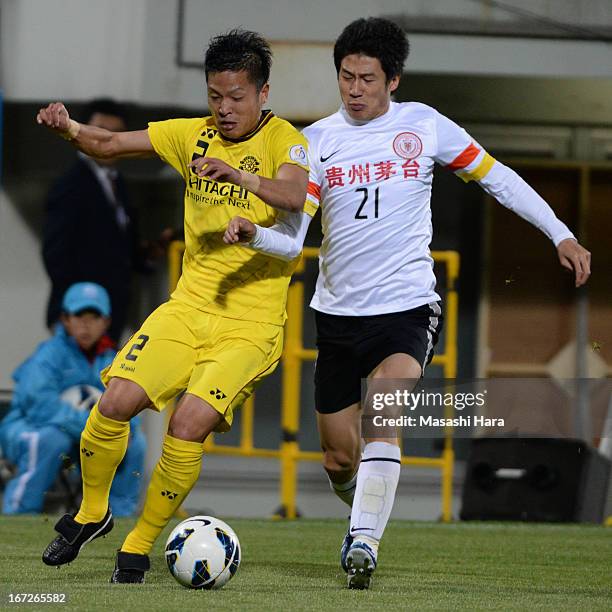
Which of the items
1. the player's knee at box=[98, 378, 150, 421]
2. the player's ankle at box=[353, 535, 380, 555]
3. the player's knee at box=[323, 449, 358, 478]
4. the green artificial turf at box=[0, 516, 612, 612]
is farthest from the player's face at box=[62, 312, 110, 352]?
the player's ankle at box=[353, 535, 380, 555]

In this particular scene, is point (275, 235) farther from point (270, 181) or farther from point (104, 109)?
point (104, 109)

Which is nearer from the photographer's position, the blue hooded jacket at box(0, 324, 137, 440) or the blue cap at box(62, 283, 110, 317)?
the blue hooded jacket at box(0, 324, 137, 440)

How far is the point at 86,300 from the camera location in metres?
9.32

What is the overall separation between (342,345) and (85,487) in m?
1.25

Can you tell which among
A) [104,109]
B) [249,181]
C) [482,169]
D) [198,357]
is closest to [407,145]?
[482,169]

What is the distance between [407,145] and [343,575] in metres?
1.78

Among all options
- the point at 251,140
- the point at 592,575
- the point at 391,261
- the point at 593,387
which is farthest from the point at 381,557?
the point at 593,387

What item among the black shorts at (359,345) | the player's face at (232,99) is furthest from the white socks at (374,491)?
the player's face at (232,99)

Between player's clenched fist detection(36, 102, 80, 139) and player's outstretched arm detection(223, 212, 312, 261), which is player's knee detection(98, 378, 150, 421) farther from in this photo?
player's clenched fist detection(36, 102, 80, 139)

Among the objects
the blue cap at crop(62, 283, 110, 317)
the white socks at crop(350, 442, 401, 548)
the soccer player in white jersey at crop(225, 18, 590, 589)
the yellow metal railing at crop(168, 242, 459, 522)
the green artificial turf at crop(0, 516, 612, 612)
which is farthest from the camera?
the yellow metal railing at crop(168, 242, 459, 522)

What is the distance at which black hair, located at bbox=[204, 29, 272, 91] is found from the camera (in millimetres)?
5680

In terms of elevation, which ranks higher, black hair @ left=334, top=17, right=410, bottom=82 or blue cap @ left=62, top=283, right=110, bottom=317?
black hair @ left=334, top=17, right=410, bottom=82

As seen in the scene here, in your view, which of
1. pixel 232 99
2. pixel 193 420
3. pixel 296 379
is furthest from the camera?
pixel 296 379

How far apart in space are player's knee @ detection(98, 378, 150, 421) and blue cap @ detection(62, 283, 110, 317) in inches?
153
